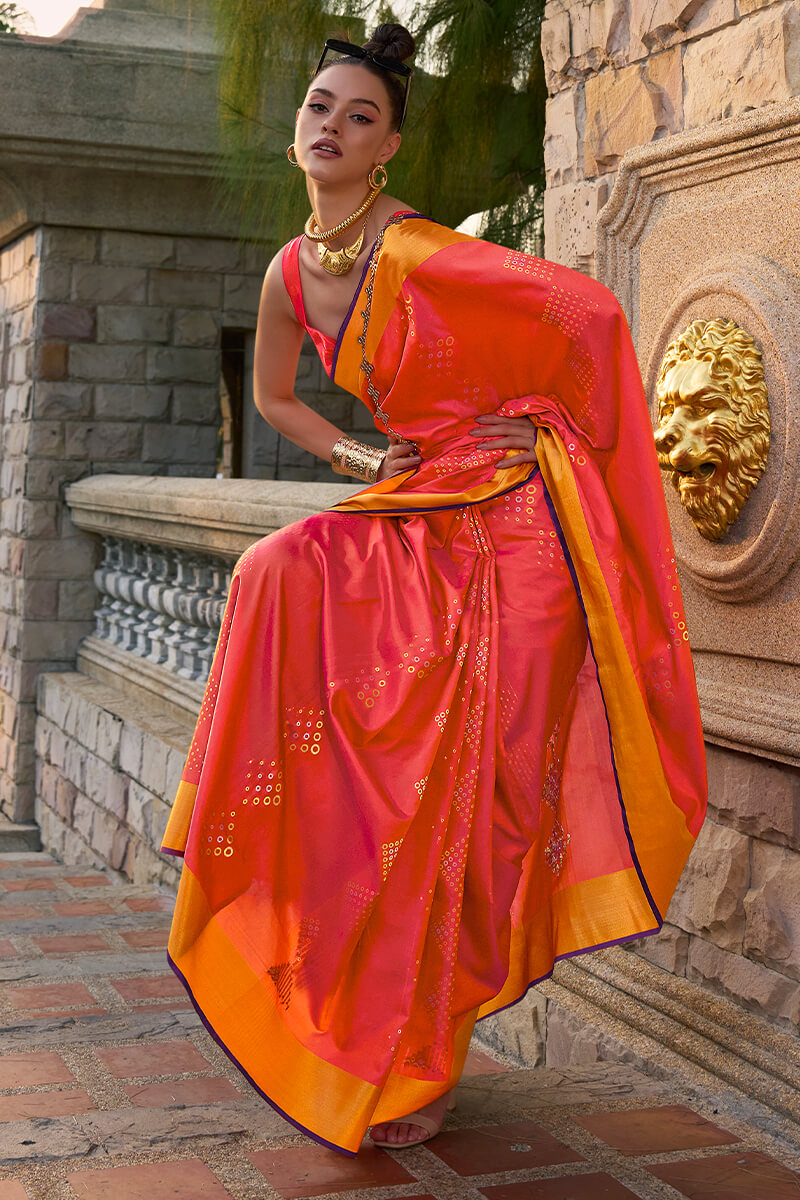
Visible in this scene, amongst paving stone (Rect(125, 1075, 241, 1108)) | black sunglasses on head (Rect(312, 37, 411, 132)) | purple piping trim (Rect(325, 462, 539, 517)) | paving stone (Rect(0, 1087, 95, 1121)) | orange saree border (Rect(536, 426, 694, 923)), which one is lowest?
paving stone (Rect(125, 1075, 241, 1108))

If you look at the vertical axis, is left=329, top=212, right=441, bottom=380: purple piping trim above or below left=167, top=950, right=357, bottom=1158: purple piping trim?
above

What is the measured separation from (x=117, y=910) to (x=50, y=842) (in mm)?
2363

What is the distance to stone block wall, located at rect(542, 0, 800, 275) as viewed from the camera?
2232 millimetres

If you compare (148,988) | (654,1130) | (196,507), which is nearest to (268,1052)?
(654,1130)

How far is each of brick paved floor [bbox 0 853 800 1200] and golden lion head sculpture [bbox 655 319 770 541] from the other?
976 millimetres

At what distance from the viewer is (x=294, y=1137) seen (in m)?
1.97

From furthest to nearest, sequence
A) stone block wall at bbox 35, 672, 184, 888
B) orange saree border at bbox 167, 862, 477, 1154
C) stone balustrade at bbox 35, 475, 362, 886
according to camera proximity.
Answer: stone block wall at bbox 35, 672, 184, 888, stone balustrade at bbox 35, 475, 362, 886, orange saree border at bbox 167, 862, 477, 1154

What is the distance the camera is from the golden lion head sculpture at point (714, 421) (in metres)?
2.21

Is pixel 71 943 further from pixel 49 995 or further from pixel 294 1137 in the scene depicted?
pixel 294 1137

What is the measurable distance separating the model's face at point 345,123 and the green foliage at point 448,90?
7.90 feet

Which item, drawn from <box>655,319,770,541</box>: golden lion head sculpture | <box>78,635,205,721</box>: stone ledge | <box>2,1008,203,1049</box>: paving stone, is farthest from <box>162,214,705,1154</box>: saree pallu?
<box>78,635,205,721</box>: stone ledge

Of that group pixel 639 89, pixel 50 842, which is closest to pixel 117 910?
pixel 50 842

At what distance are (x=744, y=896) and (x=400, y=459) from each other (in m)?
0.97

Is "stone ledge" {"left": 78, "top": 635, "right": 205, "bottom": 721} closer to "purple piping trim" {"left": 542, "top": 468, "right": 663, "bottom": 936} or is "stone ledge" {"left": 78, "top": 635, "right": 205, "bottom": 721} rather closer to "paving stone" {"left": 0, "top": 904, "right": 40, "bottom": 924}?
"paving stone" {"left": 0, "top": 904, "right": 40, "bottom": 924}
